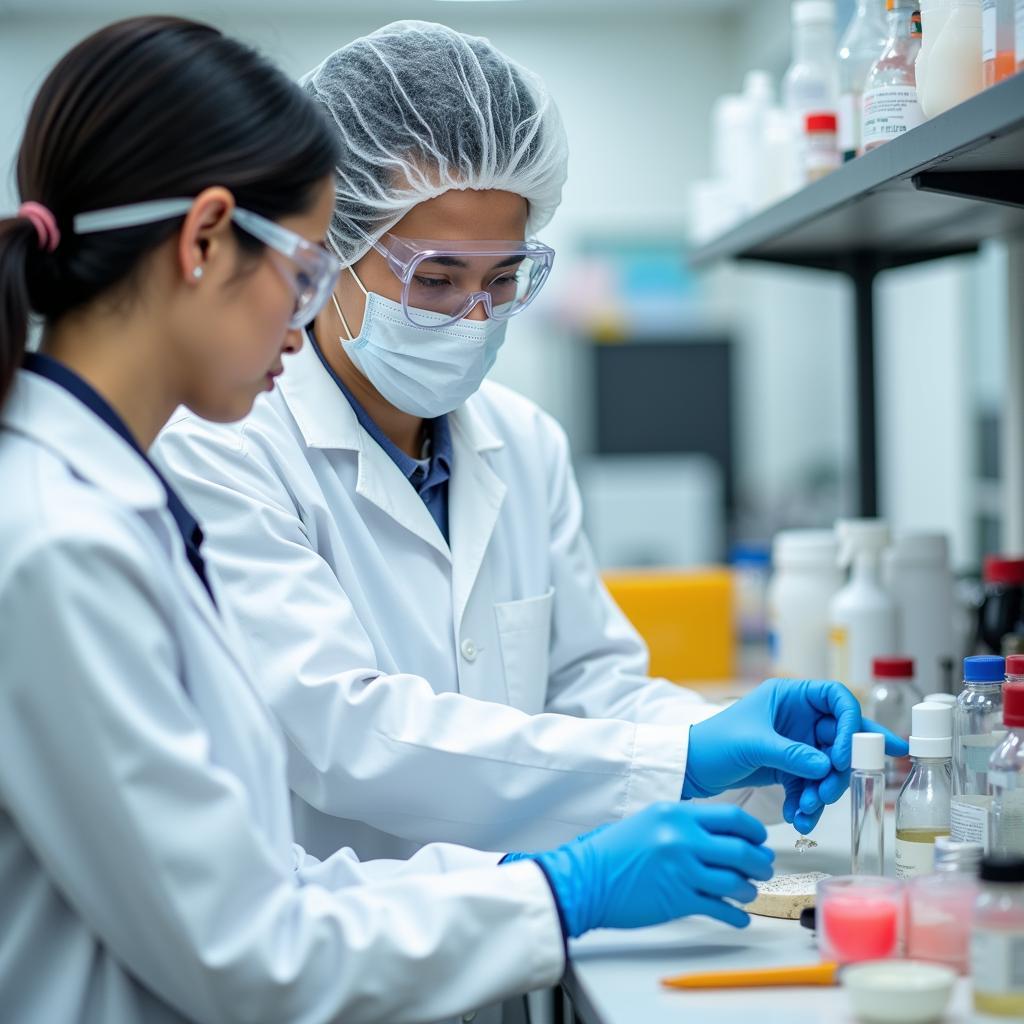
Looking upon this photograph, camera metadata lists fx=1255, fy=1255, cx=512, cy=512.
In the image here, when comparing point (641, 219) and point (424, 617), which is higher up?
point (641, 219)

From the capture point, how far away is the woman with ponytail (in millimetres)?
852

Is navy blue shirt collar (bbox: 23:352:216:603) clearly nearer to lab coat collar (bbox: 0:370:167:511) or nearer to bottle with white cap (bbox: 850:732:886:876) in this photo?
lab coat collar (bbox: 0:370:167:511)

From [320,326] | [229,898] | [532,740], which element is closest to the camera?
[229,898]

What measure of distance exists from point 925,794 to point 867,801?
6 cm

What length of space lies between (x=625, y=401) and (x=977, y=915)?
16.1ft

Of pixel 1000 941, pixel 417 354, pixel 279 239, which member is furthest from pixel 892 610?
pixel 279 239

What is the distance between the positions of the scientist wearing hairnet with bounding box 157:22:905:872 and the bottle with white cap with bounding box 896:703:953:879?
0.07 m

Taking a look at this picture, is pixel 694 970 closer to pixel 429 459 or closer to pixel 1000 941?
pixel 1000 941

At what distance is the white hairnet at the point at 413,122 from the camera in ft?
4.68

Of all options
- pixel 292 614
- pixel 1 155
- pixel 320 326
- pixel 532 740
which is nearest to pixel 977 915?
pixel 532 740

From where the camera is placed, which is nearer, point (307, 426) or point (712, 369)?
point (307, 426)

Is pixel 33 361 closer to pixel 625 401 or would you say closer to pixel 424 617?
pixel 424 617

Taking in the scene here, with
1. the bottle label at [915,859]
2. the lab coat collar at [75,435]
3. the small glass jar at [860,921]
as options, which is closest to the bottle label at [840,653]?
the bottle label at [915,859]

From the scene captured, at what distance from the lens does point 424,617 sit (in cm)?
148
